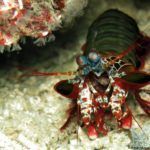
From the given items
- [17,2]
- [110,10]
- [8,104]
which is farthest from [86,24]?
[17,2]

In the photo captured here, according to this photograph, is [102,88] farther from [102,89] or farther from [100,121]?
[100,121]

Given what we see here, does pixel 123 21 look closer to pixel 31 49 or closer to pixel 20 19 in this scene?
pixel 31 49

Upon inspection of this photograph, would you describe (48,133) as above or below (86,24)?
below

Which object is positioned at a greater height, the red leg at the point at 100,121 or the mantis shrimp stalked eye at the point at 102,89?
the mantis shrimp stalked eye at the point at 102,89

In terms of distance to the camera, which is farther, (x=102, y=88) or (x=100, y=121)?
(x=102, y=88)

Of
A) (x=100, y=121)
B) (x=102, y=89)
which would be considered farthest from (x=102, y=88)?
(x=100, y=121)

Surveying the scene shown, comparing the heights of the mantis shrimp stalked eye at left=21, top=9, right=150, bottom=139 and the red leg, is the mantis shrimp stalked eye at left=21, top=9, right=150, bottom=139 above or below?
above

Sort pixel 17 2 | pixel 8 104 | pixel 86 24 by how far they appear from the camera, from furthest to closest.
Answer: pixel 86 24
pixel 8 104
pixel 17 2

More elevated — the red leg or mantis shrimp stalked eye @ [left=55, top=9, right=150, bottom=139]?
mantis shrimp stalked eye @ [left=55, top=9, right=150, bottom=139]

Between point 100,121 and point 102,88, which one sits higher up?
point 102,88

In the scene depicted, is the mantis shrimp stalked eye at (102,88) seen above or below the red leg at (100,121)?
above

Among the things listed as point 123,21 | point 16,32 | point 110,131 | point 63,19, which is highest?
point 123,21
